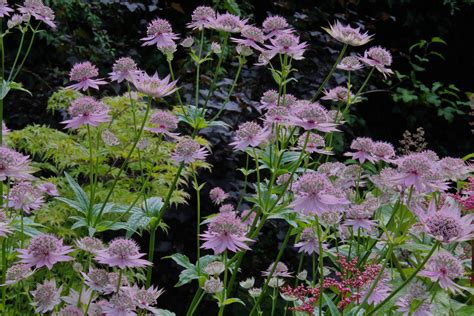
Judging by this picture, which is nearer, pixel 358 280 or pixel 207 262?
pixel 358 280

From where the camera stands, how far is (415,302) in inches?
50.2

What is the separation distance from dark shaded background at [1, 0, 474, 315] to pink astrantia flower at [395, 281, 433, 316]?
1.46 m

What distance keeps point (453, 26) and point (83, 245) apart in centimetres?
393

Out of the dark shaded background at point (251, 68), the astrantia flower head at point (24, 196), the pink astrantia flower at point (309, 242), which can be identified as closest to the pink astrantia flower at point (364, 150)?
the pink astrantia flower at point (309, 242)

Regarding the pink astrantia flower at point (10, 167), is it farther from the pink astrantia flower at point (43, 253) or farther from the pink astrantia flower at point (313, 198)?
the pink astrantia flower at point (313, 198)

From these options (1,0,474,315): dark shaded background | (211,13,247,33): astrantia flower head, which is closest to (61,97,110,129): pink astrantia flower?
(211,13,247,33): astrantia flower head

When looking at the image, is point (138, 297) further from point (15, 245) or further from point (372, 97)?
point (372, 97)

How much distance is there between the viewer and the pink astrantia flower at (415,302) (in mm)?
1272

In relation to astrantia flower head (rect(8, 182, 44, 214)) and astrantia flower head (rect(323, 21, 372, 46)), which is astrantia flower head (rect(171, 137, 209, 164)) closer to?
astrantia flower head (rect(8, 182, 44, 214))

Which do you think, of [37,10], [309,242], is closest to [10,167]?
[37,10]

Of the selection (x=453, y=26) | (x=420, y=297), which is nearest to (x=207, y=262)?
(x=420, y=297)

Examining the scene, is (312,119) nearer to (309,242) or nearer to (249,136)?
(249,136)

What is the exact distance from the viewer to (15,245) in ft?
6.00

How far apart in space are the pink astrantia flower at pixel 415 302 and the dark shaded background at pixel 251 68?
1461 millimetres
